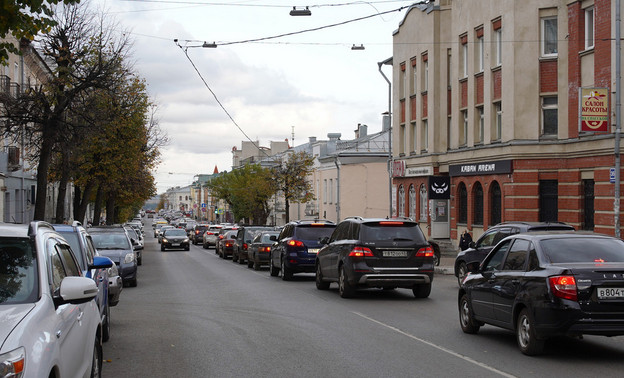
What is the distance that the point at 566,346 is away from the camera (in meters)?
10.6

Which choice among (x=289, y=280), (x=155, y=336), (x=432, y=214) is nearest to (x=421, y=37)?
(x=432, y=214)

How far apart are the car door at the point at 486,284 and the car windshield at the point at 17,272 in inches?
267

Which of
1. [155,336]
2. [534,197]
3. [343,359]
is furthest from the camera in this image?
[534,197]

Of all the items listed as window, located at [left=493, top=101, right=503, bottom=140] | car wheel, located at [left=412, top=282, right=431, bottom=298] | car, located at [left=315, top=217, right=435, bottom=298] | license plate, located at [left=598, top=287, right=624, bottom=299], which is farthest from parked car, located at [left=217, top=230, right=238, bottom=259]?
license plate, located at [left=598, top=287, right=624, bottom=299]

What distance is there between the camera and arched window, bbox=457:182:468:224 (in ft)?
120

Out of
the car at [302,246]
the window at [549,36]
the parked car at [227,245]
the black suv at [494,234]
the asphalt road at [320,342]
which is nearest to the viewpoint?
the asphalt road at [320,342]

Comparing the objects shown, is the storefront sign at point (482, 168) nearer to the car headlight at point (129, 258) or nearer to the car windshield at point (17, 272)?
the car headlight at point (129, 258)

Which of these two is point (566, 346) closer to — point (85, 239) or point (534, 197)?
point (85, 239)

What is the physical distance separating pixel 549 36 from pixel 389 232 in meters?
17.2

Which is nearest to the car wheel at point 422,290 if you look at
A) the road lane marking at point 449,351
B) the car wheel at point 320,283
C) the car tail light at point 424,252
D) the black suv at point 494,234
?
the car tail light at point 424,252

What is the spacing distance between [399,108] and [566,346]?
34756mm

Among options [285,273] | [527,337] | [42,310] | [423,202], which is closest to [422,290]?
[285,273]

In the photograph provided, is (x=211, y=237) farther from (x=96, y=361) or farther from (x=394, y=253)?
Answer: (x=96, y=361)

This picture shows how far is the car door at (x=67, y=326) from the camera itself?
17.8 feet
